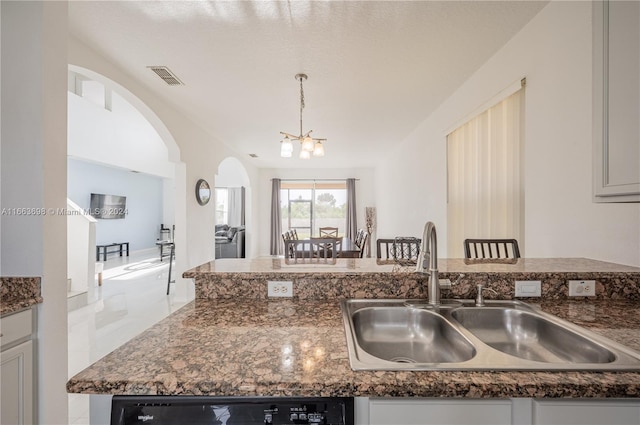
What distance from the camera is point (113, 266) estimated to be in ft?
21.6

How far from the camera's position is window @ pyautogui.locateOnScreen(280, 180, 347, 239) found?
8445 millimetres

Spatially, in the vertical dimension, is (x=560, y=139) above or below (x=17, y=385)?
above

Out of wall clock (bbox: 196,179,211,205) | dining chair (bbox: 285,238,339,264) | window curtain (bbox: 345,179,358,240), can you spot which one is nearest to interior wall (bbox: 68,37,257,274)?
wall clock (bbox: 196,179,211,205)

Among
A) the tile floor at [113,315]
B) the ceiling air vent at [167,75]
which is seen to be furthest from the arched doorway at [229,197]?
the ceiling air vent at [167,75]

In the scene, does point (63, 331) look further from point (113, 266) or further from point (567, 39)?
point (113, 266)

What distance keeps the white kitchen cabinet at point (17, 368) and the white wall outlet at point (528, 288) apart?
7.48ft

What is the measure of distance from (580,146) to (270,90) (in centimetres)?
266

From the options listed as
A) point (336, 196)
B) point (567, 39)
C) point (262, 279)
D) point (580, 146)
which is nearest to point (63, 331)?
point (262, 279)

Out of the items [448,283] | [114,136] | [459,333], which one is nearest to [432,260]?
[448,283]

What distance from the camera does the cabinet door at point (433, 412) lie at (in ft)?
2.19

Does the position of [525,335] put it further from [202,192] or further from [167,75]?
[202,192]

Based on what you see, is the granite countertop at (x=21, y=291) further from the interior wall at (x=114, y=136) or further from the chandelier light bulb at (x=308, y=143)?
the interior wall at (x=114, y=136)

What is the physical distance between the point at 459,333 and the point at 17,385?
195 centimetres

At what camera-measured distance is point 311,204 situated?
8.47 metres
